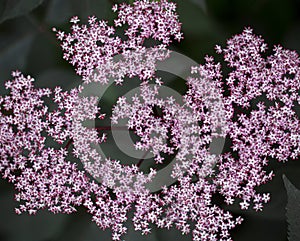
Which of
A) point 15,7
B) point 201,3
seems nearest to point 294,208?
point 201,3

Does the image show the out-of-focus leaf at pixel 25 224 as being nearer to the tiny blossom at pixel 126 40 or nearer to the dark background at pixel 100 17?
the dark background at pixel 100 17

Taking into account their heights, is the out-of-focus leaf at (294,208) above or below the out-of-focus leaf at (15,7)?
below

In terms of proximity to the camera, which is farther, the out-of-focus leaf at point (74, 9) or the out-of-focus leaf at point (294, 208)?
the out-of-focus leaf at point (74, 9)

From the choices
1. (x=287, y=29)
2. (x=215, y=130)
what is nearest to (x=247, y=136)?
(x=215, y=130)

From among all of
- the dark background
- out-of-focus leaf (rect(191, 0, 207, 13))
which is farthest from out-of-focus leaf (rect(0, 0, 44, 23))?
out-of-focus leaf (rect(191, 0, 207, 13))

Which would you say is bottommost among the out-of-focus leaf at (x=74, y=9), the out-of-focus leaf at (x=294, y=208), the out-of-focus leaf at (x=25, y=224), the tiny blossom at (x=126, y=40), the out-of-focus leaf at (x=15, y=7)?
the out-of-focus leaf at (x=294, y=208)

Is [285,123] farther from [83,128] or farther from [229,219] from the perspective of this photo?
[83,128]

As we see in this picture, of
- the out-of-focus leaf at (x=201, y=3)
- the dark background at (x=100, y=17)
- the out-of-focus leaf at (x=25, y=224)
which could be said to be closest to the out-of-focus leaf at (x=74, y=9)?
the dark background at (x=100, y=17)
